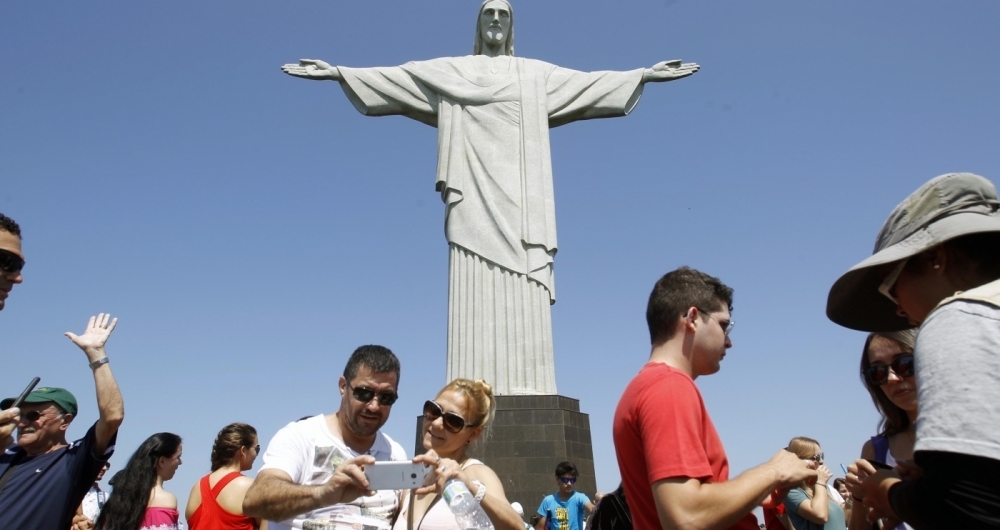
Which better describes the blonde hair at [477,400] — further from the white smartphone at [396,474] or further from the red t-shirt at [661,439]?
the red t-shirt at [661,439]

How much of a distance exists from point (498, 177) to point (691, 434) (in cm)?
852

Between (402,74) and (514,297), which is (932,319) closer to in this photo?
(514,297)

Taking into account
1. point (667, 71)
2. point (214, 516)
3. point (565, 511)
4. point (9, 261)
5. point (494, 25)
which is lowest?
point (565, 511)

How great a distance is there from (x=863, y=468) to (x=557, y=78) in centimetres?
991

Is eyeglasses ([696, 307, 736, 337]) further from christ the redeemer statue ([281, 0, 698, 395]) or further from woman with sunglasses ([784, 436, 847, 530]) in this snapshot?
christ the redeemer statue ([281, 0, 698, 395])

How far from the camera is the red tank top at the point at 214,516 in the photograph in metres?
4.31

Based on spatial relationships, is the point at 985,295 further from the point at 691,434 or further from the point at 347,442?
the point at 347,442

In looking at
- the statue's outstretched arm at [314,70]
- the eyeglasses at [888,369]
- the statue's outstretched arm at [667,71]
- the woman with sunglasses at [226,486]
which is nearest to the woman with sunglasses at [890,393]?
the eyeglasses at [888,369]

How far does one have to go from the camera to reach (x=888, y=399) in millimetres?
2758

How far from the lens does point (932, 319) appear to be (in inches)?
57.5

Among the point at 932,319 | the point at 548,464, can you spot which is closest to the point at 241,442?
the point at 932,319

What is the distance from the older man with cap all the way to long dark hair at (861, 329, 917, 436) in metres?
2.88

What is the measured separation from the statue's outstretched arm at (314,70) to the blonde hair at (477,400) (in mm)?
8250

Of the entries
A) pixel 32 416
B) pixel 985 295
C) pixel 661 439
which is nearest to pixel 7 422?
pixel 32 416
